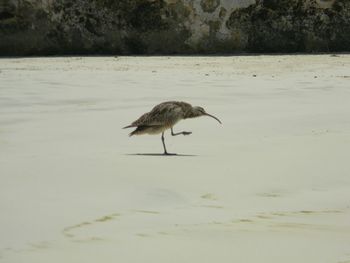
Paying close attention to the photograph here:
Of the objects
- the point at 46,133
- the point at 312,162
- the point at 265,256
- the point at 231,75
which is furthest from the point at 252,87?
the point at 265,256

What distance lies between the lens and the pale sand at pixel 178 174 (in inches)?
108

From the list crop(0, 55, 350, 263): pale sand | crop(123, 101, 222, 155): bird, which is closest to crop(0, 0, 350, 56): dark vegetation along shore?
crop(0, 55, 350, 263): pale sand

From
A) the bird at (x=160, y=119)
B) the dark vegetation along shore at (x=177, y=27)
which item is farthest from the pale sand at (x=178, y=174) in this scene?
the dark vegetation along shore at (x=177, y=27)

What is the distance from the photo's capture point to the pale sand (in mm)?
2756

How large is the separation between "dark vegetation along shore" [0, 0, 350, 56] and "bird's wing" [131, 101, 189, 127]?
21.5 ft

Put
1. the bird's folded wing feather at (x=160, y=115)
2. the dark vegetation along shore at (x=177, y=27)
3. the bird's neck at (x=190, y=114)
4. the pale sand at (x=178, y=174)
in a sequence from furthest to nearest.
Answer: the dark vegetation along shore at (x=177, y=27), the bird's neck at (x=190, y=114), the bird's folded wing feather at (x=160, y=115), the pale sand at (x=178, y=174)

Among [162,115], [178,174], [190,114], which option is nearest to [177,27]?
[190,114]

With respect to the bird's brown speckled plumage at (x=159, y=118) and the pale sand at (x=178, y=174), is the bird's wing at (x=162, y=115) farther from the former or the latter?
the pale sand at (x=178, y=174)

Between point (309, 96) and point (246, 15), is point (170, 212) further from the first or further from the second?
point (246, 15)

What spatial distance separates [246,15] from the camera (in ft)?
38.5

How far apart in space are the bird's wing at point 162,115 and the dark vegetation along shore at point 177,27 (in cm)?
654

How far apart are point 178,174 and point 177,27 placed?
25.5 ft

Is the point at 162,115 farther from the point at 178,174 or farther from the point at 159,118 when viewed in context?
the point at 178,174

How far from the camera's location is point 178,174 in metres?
4.05
